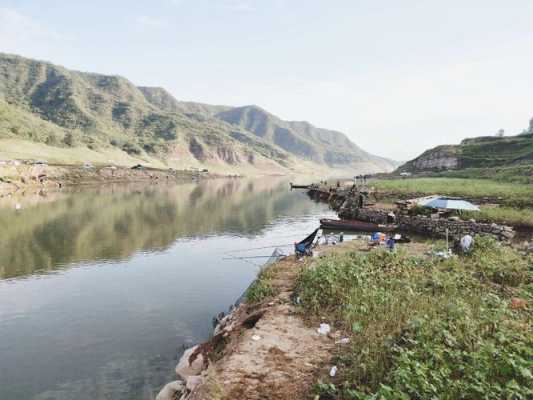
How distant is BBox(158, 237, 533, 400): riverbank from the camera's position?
7.38 meters

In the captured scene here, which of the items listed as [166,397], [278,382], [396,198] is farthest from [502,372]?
[396,198]

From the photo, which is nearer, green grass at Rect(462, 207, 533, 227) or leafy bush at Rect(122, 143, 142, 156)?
green grass at Rect(462, 207, 533, 227)

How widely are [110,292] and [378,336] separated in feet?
63.0

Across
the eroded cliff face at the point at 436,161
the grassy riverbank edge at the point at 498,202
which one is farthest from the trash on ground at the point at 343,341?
the eroded cliff face at the point at 436,161

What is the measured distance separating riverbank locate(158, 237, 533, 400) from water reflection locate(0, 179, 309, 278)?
22.3 m

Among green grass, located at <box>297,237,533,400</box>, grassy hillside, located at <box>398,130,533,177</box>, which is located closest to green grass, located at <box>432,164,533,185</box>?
grassy hillside, located at <box>398,130,533,177</box>

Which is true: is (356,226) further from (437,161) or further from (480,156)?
(437,161)

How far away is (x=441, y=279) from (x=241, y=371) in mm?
9560

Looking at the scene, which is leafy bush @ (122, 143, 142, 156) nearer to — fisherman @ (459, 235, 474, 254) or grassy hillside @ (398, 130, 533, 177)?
grassy hillside @ (398, 130, 533, 177)

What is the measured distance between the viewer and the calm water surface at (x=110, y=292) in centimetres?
1443

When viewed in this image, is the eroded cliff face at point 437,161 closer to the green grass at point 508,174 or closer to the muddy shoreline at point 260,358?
the green grass at point 508,174

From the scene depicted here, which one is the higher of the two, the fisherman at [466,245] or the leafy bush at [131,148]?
the leafy bush at [131,148]

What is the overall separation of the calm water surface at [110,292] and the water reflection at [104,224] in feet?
0.58

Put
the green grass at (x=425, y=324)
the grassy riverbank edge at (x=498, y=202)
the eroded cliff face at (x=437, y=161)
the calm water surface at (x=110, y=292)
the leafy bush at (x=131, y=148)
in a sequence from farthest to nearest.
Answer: the leafy bush at (x=131, y=148), the eroded cliff face at (x=437, y=161), the grassy riverbank edge at (x=498, y=202), the calm water surface at (x=110, y=292), the green grass at (x=425, y=324)
